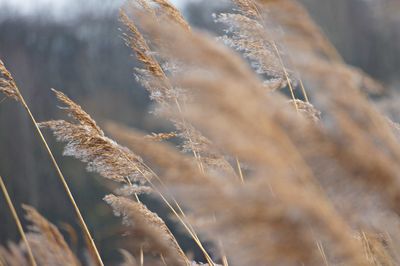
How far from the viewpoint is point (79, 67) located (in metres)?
24.8

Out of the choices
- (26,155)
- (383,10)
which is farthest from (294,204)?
(26,155)

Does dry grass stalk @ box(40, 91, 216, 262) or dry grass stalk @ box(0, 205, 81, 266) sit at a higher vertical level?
dry grass stalk @ box(40, 91, 216, 262)

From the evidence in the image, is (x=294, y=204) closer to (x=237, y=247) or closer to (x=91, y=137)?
(x=237, y=247)

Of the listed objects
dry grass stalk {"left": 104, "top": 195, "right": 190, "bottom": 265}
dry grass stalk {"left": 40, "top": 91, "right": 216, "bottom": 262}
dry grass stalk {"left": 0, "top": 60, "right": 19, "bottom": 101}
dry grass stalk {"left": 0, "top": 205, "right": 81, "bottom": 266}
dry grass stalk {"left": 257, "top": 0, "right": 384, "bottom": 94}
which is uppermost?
dry grass stalk {"left": 257, "top": 0, "right": 384, "bottom": 94}

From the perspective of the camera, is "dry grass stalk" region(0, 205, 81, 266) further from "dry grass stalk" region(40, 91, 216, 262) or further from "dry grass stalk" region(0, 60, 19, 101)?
"dry grass stalk" region(0, 60, 19, 101)

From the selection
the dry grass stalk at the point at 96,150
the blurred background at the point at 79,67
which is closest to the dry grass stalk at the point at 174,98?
the dry grass stalk at the point at 96,150

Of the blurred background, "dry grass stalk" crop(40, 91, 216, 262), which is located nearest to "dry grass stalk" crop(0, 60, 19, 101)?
"dry grass stalk" crop(40, 91, 216, 262)

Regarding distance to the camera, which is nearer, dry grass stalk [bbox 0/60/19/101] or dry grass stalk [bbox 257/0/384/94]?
dry grass stalk [bbox 257/0/384/94]

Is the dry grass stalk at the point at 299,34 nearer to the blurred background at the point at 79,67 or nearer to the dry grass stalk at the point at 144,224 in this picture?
the dry grass stalk at the point at 144,224

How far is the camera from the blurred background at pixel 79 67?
20.0 metres

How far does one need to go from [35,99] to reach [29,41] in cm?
250

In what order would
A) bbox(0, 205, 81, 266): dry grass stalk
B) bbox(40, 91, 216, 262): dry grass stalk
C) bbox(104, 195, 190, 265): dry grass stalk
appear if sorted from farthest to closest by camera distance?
bbox(0, 205, 81, 266): dry grass stalk → bbox(40, 91, 216, 262): dry grass stalk → bbox(104, 195, 190, 265): dry grass stalk

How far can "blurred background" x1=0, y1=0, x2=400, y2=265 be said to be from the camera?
65.5 feet

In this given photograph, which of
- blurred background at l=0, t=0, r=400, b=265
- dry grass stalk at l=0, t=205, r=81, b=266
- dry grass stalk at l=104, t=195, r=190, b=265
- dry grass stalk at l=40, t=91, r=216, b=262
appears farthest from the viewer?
blurred background at l=0, t=0, r=400, b=265
